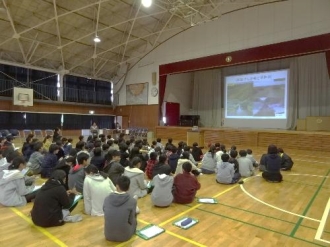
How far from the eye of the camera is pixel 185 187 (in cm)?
424

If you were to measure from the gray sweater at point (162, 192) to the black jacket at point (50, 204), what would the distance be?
146 centimetres

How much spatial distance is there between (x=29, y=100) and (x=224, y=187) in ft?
50.4

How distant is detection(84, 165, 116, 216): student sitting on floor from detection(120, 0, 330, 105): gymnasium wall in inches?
516

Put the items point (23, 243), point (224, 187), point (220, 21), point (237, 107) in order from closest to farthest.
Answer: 1. point (23, 243)
2. point (224, 187)
3. point (220, 21)
4. point (237, 107)

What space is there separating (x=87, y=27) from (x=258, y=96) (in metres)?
11.8

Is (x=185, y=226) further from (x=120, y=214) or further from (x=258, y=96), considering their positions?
(x=258, y=96)

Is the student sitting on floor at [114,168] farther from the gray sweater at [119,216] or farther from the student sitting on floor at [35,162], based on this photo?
the student sitting on floor at [35,162]

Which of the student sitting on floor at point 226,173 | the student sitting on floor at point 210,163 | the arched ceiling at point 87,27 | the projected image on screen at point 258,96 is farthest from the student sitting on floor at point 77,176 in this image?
the projected image on screen at point 258,96

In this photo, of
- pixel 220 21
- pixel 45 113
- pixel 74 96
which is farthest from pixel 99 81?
pixel 220 21

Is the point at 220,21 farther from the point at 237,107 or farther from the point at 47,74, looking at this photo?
the point at 47,74

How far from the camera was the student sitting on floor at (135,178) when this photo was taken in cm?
430

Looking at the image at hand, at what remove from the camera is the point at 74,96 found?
1945 centimetres

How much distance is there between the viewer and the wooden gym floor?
2.99 meters

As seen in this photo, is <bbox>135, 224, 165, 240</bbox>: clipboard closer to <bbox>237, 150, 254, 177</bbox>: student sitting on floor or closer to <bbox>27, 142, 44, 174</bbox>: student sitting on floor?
<bbox>237, 150, 254, 177</bbox>: student sitting on floor
